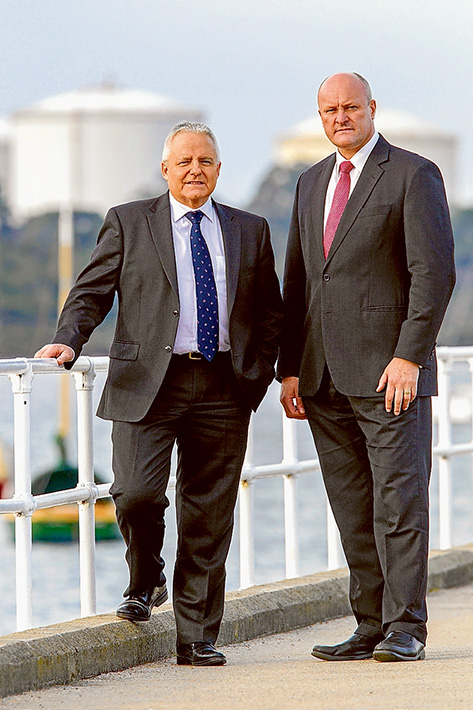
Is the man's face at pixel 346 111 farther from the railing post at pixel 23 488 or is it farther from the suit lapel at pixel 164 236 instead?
the railing post at pixel 23 488

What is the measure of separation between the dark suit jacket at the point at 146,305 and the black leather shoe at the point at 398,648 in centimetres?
73

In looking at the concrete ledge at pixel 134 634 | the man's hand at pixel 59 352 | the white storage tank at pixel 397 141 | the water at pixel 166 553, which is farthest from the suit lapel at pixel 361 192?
→ the white storage tank at pixel 397 141

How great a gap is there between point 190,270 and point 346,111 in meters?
0.60

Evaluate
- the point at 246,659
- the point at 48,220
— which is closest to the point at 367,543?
the point at 246,659

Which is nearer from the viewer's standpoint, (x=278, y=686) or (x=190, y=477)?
(x=278, y=686)

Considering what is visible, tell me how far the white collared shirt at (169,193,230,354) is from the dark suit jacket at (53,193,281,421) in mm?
27

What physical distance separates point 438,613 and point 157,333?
70.0 inches

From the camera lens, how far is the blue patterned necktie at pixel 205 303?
13.3 ft

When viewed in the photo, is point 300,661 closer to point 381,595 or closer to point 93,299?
point 381,595

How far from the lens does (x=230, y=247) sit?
162 inches

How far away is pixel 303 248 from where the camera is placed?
4.24m

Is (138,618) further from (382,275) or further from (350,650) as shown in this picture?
(382,275)

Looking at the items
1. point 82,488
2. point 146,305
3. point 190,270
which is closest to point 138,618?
point 82,488

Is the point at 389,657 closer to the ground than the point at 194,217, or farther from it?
closer to the ground
